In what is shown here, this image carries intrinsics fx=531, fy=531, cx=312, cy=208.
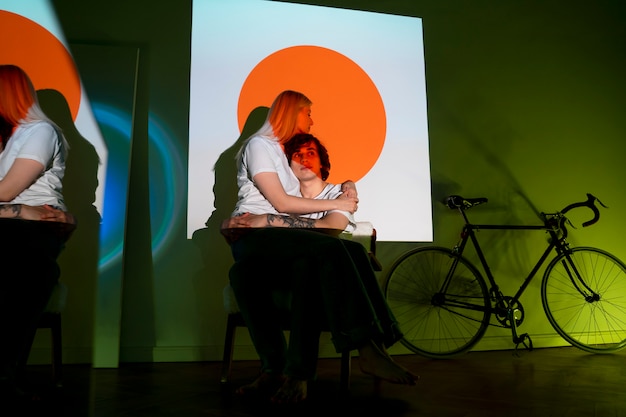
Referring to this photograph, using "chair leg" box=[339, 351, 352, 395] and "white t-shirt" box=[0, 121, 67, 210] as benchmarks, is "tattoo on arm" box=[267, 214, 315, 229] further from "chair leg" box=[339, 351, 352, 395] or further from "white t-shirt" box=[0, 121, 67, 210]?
"white t-shirt" box=[0, 121, 67, 210]

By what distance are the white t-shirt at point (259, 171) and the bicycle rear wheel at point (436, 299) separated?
0.93 meters

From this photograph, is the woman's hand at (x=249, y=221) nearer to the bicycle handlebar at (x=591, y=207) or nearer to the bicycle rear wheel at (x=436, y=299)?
the bicycle rear wheel at (x=436, y=299)

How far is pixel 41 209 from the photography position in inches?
65.4

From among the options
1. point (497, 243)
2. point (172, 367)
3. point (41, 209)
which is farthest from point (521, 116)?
point (41, 209)

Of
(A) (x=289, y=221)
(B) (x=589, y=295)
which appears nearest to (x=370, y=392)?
(A) (x=289, y=221)

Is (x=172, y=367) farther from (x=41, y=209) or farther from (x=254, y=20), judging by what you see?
(x=254, y=20)

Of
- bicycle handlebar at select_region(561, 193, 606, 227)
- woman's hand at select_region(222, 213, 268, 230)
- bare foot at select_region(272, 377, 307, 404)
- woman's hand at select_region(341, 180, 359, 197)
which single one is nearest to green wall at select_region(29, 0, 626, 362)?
bicycle handlebar at select_region(561, 193, 606, 227)

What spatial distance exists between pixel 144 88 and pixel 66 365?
5.94 feet

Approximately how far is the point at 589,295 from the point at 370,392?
1907 mm

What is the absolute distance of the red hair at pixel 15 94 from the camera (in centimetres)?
174

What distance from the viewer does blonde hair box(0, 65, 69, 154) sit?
1.74 m

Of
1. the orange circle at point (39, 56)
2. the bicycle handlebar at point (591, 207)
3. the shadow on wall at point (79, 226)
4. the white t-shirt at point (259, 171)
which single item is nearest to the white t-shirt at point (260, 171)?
the white t-shirt at point (259, 171)

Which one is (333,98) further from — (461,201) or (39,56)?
(39,56)

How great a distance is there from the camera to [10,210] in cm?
160
